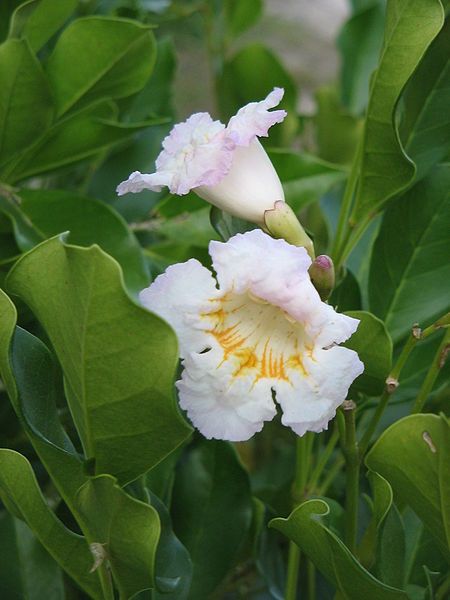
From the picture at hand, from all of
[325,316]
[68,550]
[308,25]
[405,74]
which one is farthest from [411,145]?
[308,25]

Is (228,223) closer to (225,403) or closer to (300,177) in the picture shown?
(225,403)

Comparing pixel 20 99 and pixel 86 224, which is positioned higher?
pixel 20 99

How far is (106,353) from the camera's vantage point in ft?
2.00

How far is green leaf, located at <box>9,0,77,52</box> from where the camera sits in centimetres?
Answer: 91

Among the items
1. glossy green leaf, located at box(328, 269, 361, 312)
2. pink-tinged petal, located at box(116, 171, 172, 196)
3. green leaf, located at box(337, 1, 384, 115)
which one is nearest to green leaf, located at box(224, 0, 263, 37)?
green leaf, located at box(337, 1, 384, 115)

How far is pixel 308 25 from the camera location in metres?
3.29

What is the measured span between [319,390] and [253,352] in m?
0.05

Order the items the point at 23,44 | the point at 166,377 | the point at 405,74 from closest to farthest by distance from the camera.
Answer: the point at 166,377 < the point at 405,74 < the point at 23,44

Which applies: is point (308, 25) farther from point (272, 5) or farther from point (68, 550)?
point (68, 550)

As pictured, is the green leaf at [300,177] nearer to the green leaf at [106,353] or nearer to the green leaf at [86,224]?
the green leaf at [86,224]

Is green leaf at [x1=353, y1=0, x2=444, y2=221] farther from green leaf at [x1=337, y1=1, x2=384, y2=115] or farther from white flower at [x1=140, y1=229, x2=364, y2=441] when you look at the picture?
green leaf at [x1=337, y1=1, x2=384, y2=115]

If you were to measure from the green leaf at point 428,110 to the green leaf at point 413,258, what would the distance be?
0.06 feet

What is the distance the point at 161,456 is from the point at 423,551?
30cm

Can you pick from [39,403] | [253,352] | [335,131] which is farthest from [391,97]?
[335,131]
